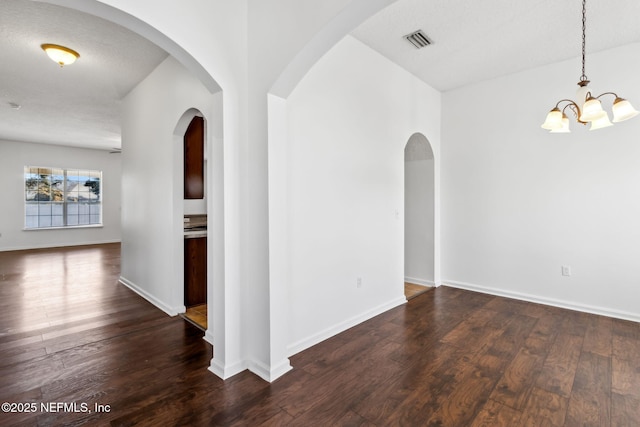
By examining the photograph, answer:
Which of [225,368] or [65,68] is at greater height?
[65,68]

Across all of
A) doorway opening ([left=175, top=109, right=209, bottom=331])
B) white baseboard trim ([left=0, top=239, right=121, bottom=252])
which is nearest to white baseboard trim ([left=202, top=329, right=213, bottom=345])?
doorway opening ([left=175, top=109, right=209, bottom=331])

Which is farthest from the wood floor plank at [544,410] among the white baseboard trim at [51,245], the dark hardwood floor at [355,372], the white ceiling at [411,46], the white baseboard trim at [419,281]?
the white baseboard trim at [51,245]

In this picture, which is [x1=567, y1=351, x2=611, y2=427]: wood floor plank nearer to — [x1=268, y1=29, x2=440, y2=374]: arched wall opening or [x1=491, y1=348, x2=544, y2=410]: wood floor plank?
[x1=491, y1=348, x2=544, y2=410]: wood floor plank

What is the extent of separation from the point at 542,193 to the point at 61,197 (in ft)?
38.6

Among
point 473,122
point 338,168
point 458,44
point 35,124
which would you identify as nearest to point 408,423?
point 338,168

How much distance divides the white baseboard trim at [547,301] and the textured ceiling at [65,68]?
5168 mm

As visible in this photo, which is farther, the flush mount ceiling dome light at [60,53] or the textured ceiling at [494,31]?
the flush mount ceiling dome light at [60,53]

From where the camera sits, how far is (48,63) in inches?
147

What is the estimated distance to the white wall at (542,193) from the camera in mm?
3508

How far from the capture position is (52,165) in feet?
28.7

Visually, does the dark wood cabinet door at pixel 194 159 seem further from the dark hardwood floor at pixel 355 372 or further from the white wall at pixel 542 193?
the white wall at pixel 542 193

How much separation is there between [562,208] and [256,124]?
3.95 metres

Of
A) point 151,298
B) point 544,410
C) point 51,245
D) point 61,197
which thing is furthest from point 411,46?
point 51,245

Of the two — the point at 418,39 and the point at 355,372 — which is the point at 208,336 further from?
the point at 418,39
